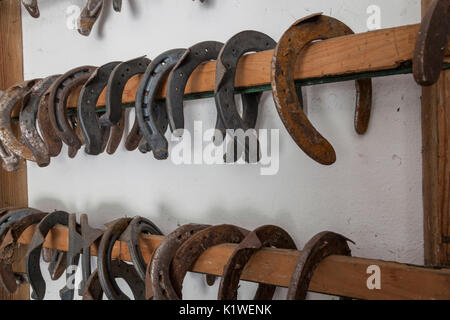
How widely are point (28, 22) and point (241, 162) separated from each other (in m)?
0.97

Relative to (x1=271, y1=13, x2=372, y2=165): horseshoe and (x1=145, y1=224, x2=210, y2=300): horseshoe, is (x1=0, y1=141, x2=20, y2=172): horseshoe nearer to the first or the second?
(x1=145, y1=224, x2=210, y2=300): horseshoe

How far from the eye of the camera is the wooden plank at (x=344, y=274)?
697 millimetres

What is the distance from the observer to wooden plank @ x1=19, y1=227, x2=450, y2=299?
697 mm

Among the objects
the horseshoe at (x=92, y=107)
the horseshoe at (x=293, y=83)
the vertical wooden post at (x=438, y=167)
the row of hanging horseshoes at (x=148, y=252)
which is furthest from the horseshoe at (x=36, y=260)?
the vertical wooden post at (x=438, y=167)

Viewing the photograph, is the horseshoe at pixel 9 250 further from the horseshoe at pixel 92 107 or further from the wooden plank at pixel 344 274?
the wooden plank at pixel 344 274

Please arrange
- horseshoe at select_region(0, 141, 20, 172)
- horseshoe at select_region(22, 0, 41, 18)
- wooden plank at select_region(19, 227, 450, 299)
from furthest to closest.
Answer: horseshoe at select_region(22, 0, 41, 18) < horseshoe at select_region(0, 141, 20, 172) < wooden plank at select_region(19, 227, 450, 299)

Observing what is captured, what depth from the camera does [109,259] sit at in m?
1.08

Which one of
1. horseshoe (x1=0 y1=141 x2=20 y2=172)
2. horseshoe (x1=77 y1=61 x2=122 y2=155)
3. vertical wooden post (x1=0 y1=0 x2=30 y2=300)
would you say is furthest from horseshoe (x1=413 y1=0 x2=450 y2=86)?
vertical wooden post (x1=0 y1=0 x2=30 y2=300)

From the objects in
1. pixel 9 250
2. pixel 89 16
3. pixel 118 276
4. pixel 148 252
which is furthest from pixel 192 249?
pixel 89 16

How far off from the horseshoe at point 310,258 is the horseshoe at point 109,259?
451 millimetres

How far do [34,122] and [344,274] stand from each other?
845mm

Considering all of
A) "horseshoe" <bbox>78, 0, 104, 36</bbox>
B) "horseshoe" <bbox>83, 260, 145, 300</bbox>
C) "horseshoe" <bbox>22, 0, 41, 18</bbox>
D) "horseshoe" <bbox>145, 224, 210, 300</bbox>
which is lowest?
"horseshoe" <bbox>83, 260, 145, 300</bbox>

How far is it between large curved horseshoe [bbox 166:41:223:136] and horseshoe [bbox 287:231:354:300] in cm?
30
